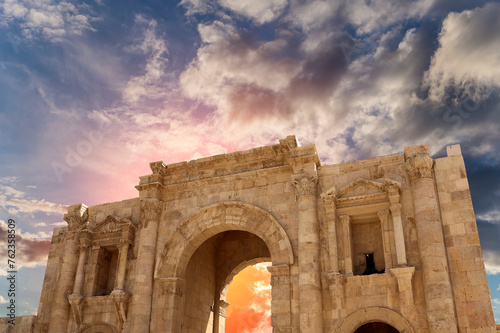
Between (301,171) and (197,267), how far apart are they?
567 centimetres

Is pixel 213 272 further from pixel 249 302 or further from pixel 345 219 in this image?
pixel 249 302

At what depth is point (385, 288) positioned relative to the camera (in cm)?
1270

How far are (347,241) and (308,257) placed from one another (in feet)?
4.14

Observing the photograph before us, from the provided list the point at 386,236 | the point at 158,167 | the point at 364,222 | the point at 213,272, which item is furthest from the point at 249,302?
the point at 386,236

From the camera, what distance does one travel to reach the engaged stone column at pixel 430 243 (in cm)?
1169

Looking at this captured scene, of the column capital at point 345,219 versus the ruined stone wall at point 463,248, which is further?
the column capital at point 345,219

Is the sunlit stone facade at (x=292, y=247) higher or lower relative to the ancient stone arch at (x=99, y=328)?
higher

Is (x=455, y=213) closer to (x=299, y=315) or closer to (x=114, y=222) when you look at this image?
(x=299, y=315)

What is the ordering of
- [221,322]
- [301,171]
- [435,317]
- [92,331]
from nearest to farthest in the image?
[435,317]
[301,171]
[92,331]
[221,322]

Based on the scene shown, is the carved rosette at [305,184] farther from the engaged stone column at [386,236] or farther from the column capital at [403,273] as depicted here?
the column capital at [403,273]

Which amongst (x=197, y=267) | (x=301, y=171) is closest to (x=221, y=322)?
(x=197, y=267)

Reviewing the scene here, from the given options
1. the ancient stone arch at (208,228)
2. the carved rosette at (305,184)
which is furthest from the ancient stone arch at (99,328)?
the carved rosette at (305,184)

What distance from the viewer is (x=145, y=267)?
50.8ft

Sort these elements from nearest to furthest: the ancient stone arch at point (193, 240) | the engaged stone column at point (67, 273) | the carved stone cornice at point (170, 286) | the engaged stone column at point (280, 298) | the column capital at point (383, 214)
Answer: the engaged stone column at point (280, 298)
the column capital at point (383, 214)
the ancient stone arch at point (193, 240)
the carved stone cornice at point (170, 286)
the engaged stone column at point (67, 273)
